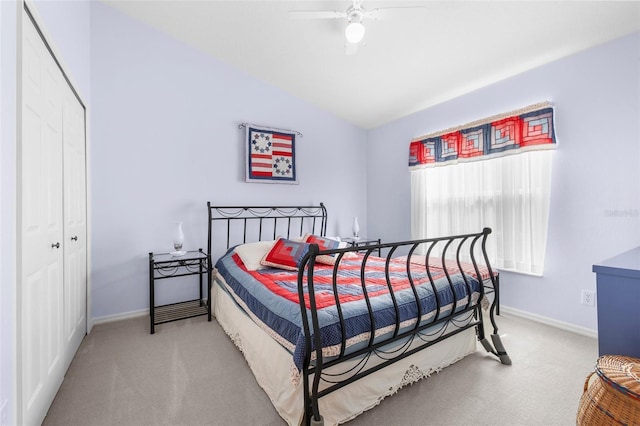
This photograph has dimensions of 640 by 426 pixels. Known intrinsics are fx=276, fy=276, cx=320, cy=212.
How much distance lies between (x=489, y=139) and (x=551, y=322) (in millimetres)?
1949

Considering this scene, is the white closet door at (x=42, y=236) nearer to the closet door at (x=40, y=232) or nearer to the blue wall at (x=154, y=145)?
the closet door at (x=40, y=232)

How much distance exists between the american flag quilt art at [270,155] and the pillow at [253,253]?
1017mm

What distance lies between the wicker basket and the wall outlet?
5.81ft

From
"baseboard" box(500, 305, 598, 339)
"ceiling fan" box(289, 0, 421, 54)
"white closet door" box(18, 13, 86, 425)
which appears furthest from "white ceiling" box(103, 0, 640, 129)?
"baseboard" box(500, 305, 598, 339)

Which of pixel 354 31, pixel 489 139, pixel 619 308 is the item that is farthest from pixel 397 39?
pixel 619 308

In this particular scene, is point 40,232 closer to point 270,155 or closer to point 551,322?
point 270,155

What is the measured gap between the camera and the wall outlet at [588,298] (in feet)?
7.95

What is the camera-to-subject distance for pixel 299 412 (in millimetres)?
1361

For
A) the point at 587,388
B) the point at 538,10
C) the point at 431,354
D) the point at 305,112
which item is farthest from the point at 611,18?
the point at 305,112

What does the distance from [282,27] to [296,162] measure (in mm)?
1650

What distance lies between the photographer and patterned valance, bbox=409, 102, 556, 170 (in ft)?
8.73

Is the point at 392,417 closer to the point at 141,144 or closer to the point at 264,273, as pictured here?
the point at 264,273

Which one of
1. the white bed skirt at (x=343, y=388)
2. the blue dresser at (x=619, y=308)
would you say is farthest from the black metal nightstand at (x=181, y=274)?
the blue dresser at (x=619, y=308)

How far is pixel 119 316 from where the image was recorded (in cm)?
286
